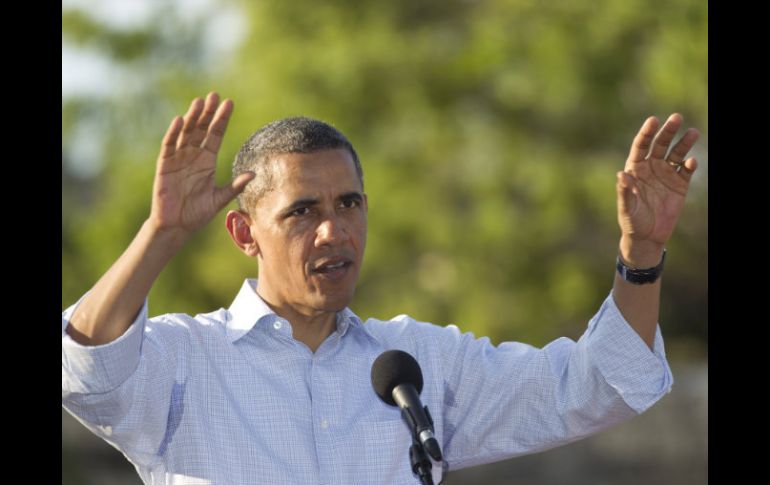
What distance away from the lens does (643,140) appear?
11.7ft

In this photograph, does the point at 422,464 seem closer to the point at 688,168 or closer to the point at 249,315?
the point at 249,315

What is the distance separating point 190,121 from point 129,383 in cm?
77

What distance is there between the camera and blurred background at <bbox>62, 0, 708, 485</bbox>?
1359 centimetres

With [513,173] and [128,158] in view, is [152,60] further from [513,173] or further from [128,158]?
[513,173]

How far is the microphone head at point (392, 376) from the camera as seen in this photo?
3354mm

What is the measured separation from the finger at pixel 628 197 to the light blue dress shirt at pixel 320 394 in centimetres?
34

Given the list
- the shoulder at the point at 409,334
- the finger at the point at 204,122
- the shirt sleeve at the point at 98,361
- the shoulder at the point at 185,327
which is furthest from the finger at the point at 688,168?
the shirt sleeve at the point at 98,361

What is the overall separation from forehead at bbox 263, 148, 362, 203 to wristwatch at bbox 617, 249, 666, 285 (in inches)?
36.5

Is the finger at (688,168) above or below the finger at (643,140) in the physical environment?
below

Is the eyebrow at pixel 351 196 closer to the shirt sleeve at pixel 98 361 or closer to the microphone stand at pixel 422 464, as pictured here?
the shirt sleeve at pixel 98 361

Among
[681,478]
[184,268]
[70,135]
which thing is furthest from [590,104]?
[70,135]

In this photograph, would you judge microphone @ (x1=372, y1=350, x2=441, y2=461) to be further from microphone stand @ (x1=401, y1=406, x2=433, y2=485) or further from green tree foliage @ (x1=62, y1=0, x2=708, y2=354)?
green tree foliage @ (x1=62, y1=0, x2=708, y2=354)

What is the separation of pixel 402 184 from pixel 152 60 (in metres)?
7.51

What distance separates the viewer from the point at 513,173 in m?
13.9
